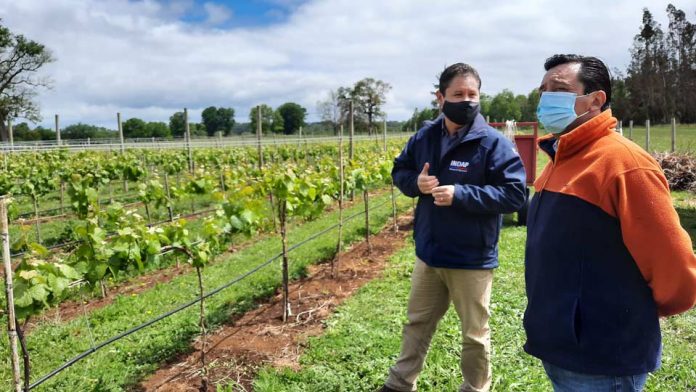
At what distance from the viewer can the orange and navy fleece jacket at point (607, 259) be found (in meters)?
1.42

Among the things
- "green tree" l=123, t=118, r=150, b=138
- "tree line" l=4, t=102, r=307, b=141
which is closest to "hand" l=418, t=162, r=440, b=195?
"tree line" l=4, t=102, r=307, b=141

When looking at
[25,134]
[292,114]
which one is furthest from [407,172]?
[292,114]

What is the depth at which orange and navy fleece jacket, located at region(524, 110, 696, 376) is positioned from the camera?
142cm

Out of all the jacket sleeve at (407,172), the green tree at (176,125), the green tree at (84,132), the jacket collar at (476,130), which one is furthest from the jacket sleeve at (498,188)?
the green tree at (176,125)

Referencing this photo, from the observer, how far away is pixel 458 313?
281 centimetres

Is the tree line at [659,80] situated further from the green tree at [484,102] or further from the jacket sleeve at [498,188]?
the jacket sleeve at [498,188]

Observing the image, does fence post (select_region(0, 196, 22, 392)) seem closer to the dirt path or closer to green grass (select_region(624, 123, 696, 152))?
the dirt path

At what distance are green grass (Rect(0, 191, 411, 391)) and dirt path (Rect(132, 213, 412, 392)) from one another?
0.66ft

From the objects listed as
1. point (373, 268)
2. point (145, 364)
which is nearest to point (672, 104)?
point (373, 268)

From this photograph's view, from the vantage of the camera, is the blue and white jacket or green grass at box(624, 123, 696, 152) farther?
green grass at box(624, 123, 696, 152)

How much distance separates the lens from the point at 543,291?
65.6 inches

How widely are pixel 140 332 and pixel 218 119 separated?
88.0 m

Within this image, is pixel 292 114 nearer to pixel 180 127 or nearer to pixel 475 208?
pixel 180 127

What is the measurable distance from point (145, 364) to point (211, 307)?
4.11 ft
